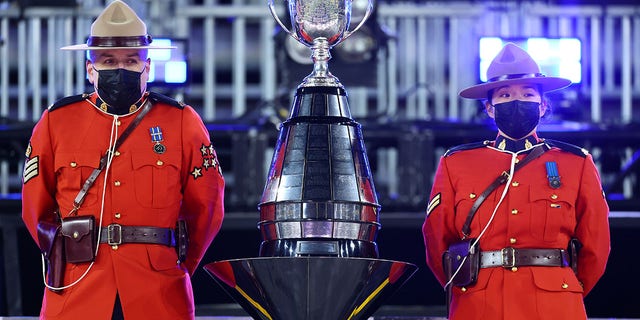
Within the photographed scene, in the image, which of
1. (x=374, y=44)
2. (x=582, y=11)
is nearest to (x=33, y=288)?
(x=374, y=44)

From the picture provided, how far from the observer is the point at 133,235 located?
3969 millimetres

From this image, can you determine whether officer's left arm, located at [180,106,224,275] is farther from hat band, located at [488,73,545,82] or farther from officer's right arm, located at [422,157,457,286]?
hat band, located at [488,73,545,82]

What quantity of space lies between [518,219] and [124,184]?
1241mm

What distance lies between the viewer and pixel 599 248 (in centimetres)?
421

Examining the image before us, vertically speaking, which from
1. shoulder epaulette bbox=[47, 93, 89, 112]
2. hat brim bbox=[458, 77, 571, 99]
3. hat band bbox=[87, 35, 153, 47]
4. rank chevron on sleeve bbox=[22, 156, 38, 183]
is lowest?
rank chevron on sleeve bbox=[22, 156, 38, 183]

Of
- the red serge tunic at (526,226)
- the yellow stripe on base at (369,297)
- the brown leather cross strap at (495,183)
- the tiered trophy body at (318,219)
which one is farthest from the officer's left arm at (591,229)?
the yellow stripe on base at (369,297)

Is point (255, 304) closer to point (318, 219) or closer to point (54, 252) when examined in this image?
point (318, 219)

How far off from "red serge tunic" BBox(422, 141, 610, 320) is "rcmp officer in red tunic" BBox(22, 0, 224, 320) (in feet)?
2.50

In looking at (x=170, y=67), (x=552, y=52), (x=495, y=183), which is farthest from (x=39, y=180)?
(x=552, y=52)

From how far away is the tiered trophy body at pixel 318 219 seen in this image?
11.3ft

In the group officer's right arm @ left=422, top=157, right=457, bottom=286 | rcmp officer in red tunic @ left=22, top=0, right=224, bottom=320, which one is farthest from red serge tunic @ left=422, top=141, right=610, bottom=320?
rcmp officer in red tunic @ left=22, top=0, right=224, bottom=320

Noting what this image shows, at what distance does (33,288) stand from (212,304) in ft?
3.07

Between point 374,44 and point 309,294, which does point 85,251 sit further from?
point 374,44

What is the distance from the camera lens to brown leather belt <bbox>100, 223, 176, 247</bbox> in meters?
3.95
